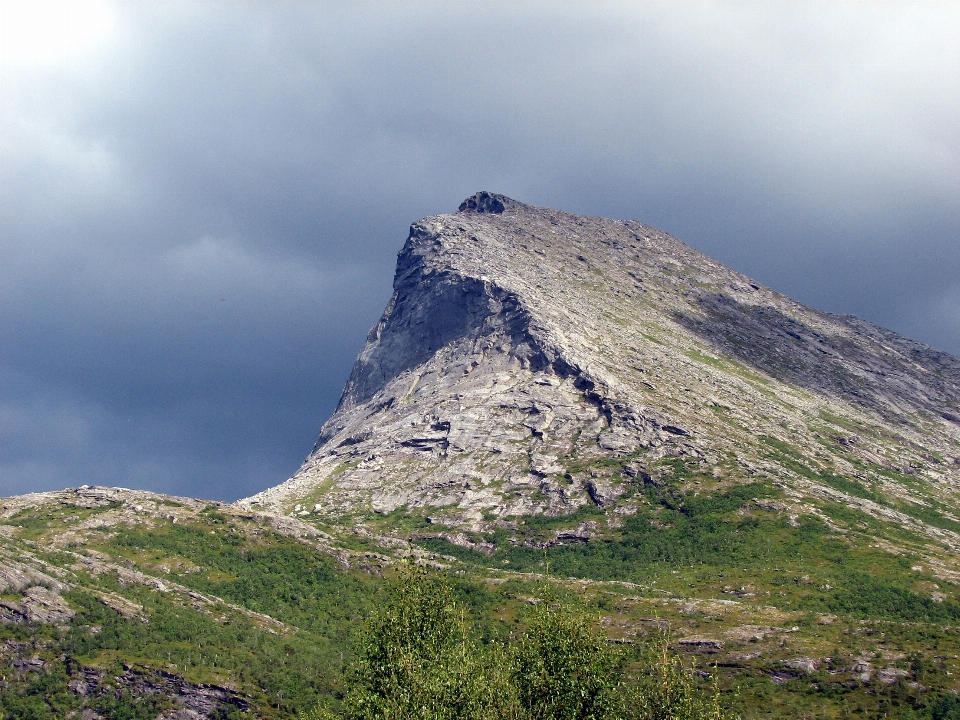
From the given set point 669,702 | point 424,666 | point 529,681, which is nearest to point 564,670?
point 529,681

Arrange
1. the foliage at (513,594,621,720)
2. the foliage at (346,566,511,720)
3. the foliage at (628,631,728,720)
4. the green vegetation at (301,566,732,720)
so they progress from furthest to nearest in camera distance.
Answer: the foliage at (346,566,511,720) → the foliage at (513,594,621,720) → the green vegetation at (301,566,732,720) → the foliage at (628,631,728,720)

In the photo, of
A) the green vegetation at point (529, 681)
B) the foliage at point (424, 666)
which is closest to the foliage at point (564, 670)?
the green vegetation at point (529, 681)

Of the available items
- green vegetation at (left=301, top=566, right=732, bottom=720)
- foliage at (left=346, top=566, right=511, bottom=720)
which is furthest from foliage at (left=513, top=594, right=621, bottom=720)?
foliage at (left=346, top=566, right=511, bottom=720)

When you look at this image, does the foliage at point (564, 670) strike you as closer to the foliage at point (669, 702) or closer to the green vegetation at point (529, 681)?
the green vegetation at point (529, 681)

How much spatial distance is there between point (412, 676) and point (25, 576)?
13993cm

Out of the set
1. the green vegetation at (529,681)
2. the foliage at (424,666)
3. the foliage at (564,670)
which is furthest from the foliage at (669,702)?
the foliage at (424,666)

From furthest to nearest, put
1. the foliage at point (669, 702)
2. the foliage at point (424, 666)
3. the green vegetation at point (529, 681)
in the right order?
the foliage at point (424, 666), the green vegetation at point (529, 681), the foliage at point (669, 702)

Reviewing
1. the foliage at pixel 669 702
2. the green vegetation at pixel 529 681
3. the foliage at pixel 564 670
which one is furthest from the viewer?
the foliage at pixel 564 670

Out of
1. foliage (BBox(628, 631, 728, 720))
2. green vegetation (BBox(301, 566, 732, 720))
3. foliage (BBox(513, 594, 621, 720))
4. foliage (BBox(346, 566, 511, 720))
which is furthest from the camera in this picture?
foliage (BBox(346, 566, 511, 720))

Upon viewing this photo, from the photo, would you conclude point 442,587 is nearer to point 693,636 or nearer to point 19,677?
point 19,677

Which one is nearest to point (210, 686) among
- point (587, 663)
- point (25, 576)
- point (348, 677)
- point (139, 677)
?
point (139, 677)

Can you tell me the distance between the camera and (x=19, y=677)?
152625 millimetres

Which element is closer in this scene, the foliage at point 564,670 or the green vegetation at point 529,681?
the green vegetation at point 529,681

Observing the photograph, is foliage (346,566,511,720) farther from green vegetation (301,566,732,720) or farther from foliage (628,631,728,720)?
foliage (628,631,728,720)
